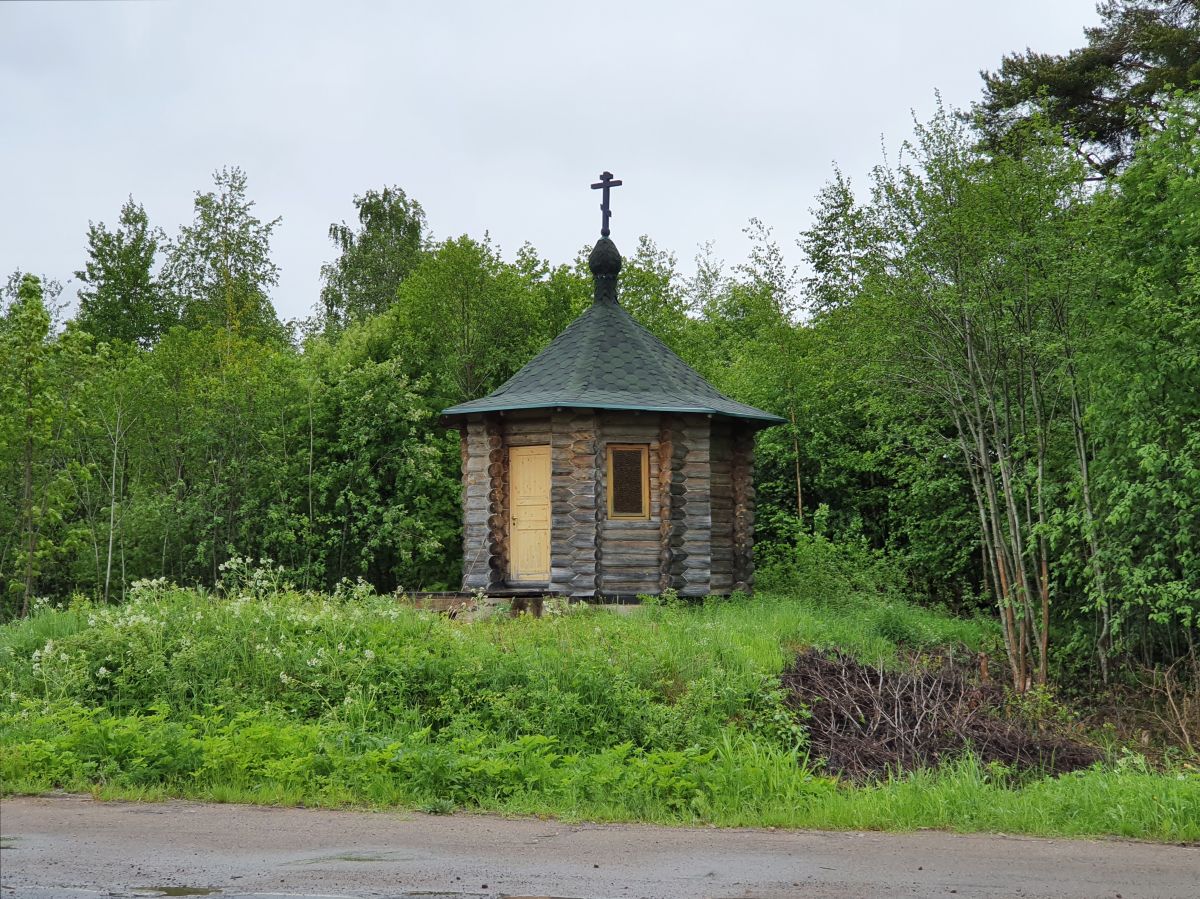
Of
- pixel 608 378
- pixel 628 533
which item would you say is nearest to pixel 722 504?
pixel 628 533

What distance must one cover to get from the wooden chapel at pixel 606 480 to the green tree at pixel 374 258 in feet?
62.2

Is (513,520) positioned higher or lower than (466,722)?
higher

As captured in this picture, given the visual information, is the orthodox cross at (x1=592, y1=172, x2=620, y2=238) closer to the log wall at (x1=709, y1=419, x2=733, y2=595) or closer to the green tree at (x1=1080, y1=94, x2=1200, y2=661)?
the log wall at (x1=709, y1=419, x2=733, y2=595)

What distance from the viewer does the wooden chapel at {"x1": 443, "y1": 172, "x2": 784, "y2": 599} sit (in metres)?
16.5

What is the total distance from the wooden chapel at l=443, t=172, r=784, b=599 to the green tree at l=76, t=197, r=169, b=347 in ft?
69.5

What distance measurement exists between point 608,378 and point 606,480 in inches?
61.7

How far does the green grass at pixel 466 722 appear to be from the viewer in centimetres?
793

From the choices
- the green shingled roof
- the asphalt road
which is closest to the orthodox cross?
the green shingled roof

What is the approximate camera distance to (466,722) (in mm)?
9719

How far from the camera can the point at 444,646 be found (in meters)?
11.2

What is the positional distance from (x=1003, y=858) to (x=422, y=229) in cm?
3313

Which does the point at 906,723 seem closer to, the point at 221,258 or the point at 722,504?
the point at 722,504

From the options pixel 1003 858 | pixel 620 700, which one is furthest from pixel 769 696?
pixel 1003 858

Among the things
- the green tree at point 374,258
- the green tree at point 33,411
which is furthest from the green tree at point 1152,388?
the green tree at point 374,258
